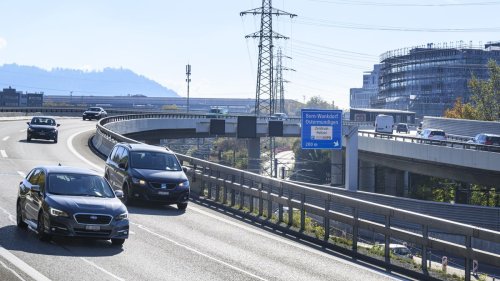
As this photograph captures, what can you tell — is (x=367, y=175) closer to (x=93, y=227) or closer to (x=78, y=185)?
(x=78, y=185)

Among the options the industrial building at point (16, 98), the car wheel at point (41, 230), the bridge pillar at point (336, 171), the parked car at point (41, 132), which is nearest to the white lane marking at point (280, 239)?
the car wheel at point (41, 230)

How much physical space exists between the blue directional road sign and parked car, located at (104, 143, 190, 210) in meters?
16.6

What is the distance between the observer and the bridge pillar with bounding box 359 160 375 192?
302 ft

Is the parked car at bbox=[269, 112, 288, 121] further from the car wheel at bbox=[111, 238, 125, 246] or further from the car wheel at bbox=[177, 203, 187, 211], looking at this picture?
the car wheel at bbox=[111, 238, 125, 246]

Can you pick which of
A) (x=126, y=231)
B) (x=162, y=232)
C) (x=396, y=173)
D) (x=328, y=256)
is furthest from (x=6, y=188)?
(x=396, y=173)

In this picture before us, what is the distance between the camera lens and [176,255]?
53.0 feet

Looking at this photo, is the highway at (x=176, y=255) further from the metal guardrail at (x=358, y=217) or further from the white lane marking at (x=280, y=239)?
the metal guardrail at (x=358, y=217)

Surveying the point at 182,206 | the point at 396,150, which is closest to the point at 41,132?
the point at 182,206

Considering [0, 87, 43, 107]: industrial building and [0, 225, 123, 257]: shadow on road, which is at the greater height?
[0, 87, 43, 107]: industrial building

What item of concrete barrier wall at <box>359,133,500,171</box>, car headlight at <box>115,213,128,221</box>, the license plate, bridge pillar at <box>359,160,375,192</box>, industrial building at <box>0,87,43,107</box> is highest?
industrial building at <box>0,87,43,107</box>

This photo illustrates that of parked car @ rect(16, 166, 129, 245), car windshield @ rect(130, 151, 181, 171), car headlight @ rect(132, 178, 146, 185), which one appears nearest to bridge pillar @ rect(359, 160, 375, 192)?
car windshield @ rect(130, 151, 181, 171)

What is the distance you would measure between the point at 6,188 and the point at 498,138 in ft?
148

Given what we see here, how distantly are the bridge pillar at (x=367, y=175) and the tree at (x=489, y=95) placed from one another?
2478 centimetres

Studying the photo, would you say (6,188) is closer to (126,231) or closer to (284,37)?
(126,231)
